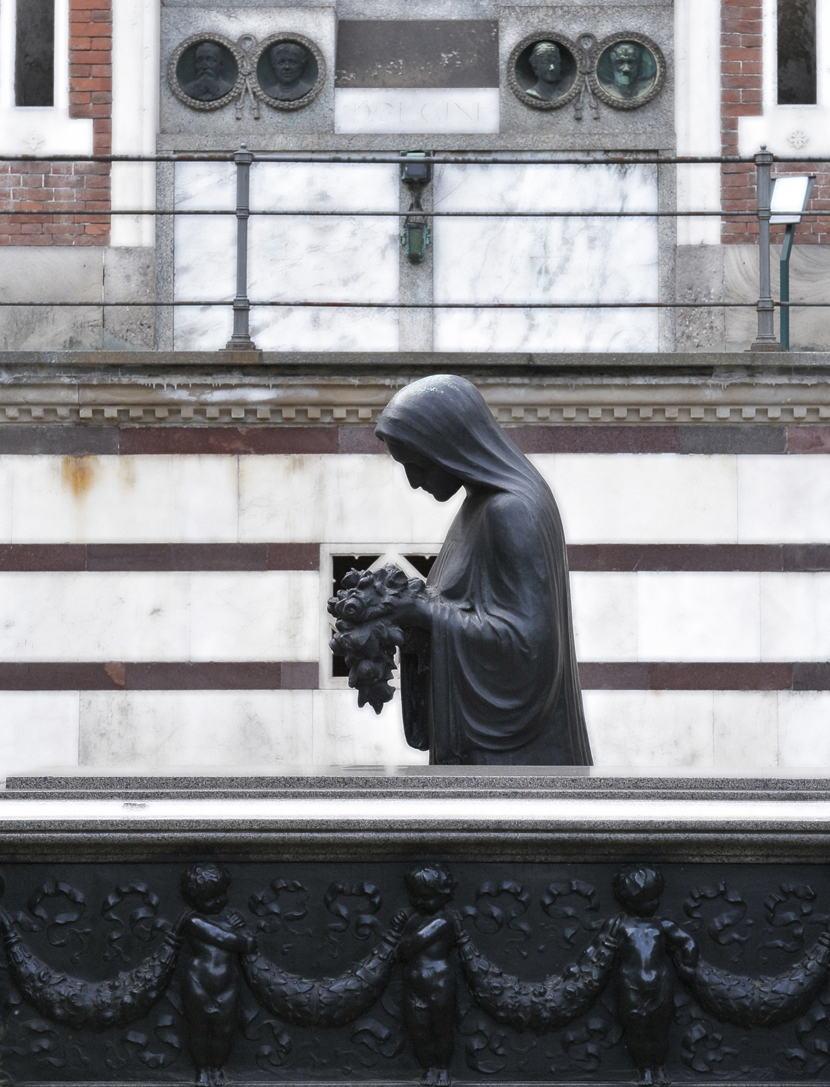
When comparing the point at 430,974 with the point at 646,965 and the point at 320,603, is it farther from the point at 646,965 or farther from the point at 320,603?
the point at 320,603

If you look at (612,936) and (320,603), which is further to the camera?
(320,603)

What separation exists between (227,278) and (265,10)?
2066 millimetres

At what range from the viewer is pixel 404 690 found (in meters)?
5.02

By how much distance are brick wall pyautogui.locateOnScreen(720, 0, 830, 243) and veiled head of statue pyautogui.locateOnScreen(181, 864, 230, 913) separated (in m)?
8.31

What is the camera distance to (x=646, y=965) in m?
4.00

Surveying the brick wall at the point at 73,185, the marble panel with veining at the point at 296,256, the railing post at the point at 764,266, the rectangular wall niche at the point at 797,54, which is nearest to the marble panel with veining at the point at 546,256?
the marble panel with veining at the point at 296,256

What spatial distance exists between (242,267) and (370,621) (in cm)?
486

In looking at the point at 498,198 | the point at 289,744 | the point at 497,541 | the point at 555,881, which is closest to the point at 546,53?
the point at 498,198

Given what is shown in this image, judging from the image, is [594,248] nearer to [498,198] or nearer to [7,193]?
[498,198]

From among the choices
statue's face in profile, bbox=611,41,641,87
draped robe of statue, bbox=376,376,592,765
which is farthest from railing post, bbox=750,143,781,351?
draped robe of statue, bbox=376,376,592,765

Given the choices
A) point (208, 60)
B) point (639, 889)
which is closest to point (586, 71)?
point (208, 60)

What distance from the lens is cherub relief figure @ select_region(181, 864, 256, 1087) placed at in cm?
401

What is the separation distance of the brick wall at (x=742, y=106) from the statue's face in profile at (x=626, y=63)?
76 cm

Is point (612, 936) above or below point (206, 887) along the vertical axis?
below
